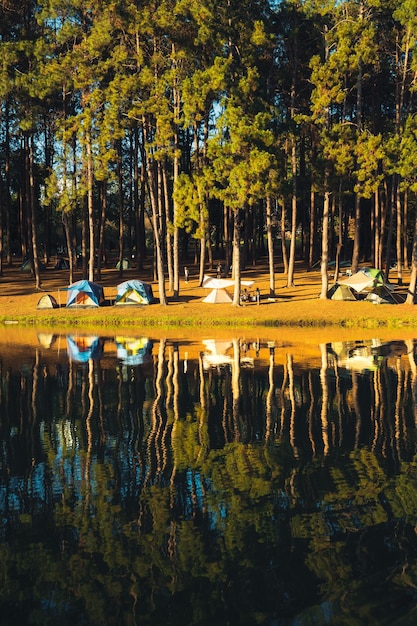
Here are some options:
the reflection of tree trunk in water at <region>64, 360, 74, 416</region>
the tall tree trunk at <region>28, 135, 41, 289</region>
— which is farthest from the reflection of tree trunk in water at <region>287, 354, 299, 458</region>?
the tall tree trunk at <region>28, 135, 41, 289</region>

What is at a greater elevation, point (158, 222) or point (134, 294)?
point (158, 222)

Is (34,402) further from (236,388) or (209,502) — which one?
(209,502)

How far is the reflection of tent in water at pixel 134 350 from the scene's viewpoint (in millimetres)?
27938

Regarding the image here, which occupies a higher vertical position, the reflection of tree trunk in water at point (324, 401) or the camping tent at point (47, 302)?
the camping tent at point (47, 302)

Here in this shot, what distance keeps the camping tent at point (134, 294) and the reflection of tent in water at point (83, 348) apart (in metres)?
10.2

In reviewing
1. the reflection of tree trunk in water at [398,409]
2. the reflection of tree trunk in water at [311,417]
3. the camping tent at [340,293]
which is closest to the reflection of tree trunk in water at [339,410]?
the reflection of tree trunk in water at [311,417]

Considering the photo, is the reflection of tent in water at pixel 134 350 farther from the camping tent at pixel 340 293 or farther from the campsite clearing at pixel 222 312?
the camping tent at pixel 340 293

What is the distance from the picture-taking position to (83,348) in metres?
32.4

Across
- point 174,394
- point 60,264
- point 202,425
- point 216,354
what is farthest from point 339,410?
point 60,264

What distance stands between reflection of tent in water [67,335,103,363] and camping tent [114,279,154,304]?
10168 millimetres

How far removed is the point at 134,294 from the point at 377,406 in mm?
30593

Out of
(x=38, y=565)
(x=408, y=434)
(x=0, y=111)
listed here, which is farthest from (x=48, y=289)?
(x=38, y=565)

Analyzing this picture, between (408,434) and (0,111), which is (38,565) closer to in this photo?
(408,434)

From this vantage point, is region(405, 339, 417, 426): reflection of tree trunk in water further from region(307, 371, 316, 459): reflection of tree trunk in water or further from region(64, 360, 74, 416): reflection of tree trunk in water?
region(64, 360, 74, 416): reflection of tree trunk in water
